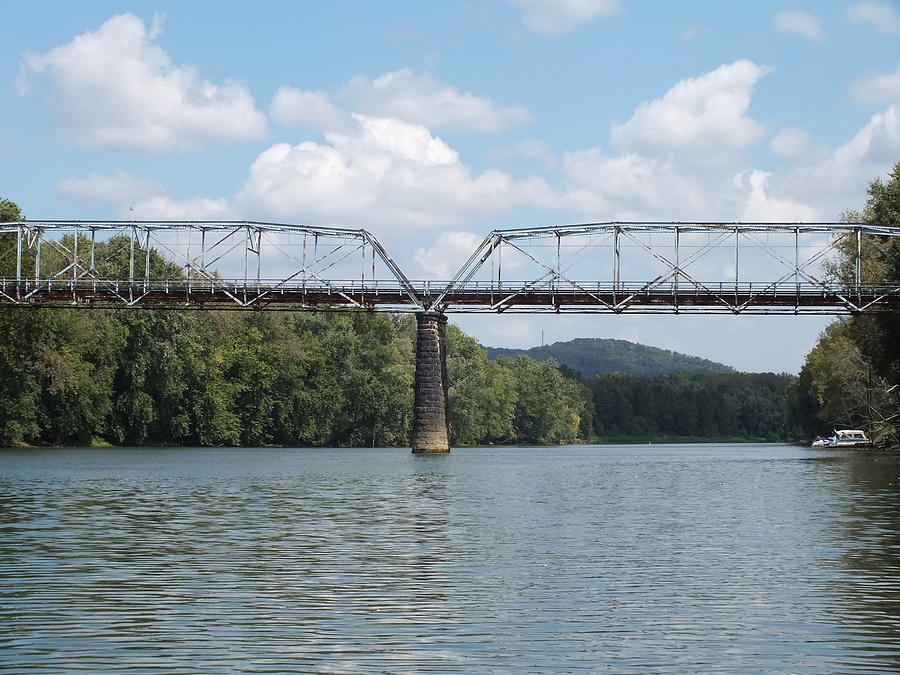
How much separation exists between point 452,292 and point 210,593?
3506 inches

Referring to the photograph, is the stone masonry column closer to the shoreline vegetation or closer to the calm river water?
the shoreline vegetation

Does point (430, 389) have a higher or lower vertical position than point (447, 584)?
higher

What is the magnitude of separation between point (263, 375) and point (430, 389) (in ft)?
147

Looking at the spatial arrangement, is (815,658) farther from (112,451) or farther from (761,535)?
(112,451)

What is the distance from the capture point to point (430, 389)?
10488cm

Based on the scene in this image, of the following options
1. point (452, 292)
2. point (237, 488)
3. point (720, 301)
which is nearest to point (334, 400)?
point (452, 292)

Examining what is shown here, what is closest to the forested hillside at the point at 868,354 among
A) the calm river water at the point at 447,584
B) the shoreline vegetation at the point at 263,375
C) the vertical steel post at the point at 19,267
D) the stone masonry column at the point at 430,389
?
the shoreline vegetation at the point at 263,375

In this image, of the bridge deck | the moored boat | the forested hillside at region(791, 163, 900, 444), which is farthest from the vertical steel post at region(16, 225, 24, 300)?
the moored boat

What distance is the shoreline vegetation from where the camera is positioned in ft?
345

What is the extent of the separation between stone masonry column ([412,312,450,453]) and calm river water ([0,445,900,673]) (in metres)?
56.4

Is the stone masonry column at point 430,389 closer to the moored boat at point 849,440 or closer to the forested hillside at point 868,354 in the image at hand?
the forested hillside at point 868,354

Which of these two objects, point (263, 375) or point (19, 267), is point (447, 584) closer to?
point (19, 267)

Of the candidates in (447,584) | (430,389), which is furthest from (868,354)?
(447,584)

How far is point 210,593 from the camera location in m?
22.0
